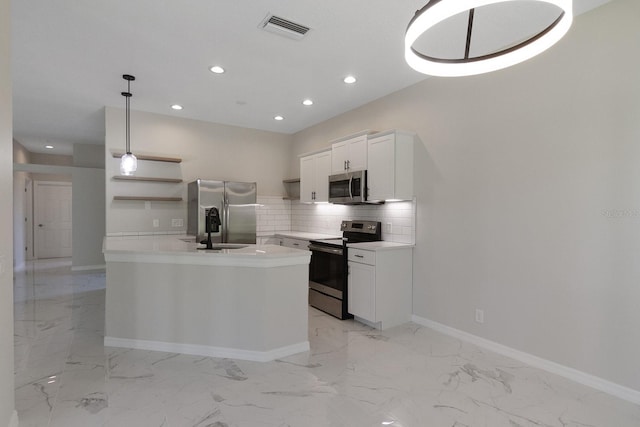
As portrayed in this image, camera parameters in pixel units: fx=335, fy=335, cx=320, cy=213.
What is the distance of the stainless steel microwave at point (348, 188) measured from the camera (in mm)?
4121

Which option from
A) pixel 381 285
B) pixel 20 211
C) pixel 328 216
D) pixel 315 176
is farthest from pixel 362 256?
pixel 20 211

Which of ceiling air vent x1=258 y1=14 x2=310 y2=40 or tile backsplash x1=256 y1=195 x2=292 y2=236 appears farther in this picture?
tile backsplash x1=256 y1=195 x2=292 y2=236

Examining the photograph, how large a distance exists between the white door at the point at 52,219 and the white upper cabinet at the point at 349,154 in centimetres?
814

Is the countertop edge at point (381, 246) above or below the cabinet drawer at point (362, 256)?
above

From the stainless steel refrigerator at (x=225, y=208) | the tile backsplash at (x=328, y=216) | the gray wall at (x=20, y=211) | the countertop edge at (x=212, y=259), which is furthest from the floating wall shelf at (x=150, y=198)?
the gray wall at (x=20, y=211)

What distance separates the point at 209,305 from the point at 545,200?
2995 mm

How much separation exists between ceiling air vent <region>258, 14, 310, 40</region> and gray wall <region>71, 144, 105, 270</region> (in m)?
6.34

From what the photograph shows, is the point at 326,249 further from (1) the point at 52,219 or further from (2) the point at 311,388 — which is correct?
(1) the point at 52,219

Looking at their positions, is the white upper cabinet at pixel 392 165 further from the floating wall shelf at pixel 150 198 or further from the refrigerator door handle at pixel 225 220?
the floating wall shelf at pixel 150 198

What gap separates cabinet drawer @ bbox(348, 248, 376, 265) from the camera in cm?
364

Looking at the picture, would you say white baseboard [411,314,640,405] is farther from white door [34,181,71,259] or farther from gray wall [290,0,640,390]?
white door [34,181,71,259]

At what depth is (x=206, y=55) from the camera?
10.6 ft

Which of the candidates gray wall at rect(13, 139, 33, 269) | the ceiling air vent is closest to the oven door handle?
the ceiling air vent

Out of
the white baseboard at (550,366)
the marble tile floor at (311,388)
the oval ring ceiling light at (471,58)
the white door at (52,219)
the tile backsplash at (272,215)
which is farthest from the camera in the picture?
the white door at (52,219)
